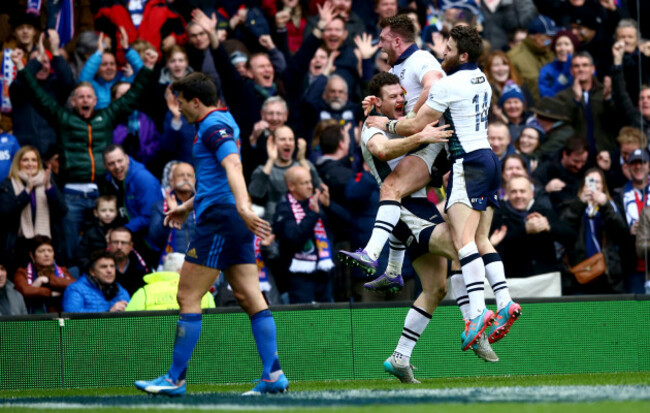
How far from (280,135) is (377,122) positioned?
349 centimetres

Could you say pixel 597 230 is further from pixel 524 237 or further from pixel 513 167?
pixel 513 167

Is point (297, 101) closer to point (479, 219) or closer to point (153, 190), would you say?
point (153, 190)

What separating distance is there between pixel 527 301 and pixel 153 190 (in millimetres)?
4717

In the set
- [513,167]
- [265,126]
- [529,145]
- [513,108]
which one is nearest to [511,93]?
[513,108]

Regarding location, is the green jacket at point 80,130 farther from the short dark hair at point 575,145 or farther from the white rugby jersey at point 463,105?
the white rugby jersey at point 463,105

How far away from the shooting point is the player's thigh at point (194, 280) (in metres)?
8.54

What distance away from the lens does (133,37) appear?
1547cm

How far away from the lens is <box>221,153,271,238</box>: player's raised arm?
26.6 feet

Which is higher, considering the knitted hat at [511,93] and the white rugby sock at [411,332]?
the knitted hat at [511,93]

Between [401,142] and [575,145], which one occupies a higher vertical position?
[401,142]

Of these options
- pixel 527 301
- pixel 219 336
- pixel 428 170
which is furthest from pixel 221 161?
pixel 527 301

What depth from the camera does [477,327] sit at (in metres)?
9.21

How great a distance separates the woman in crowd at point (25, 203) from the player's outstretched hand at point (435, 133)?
18.3 ft

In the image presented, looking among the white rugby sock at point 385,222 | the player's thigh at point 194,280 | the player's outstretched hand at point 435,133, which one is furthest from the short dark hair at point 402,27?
the player's thigh at point 194,280
